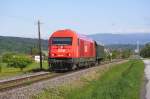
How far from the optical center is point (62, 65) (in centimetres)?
4475

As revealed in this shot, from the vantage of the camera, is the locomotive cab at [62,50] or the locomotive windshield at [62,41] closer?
the locomotive cab at [62,50]

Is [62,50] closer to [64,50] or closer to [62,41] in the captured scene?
[64,50]

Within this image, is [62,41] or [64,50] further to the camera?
[62,41]

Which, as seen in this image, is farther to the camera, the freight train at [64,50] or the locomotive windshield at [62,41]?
the locomotive windshield at [62,41]

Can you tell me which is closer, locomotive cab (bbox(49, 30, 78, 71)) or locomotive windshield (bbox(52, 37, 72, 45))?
locomotive cab (bbox(49, 30, 78, 71))

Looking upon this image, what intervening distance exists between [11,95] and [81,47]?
1137 inches

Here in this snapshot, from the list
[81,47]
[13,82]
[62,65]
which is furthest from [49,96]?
[81,47]

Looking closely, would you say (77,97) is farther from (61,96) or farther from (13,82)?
(13,82)

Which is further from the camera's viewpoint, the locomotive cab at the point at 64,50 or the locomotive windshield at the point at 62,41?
the locomotive windshield at the point at 62,41

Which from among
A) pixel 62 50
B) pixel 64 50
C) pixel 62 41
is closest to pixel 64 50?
pixel 64 50

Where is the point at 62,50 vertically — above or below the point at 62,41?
below

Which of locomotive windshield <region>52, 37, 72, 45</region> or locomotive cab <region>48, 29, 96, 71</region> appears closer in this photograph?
locomotive cab <region>48, 29, 96, 71</region>

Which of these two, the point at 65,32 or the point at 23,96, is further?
the point at 65,32

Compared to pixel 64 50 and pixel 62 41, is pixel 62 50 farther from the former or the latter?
pixel 62 41
